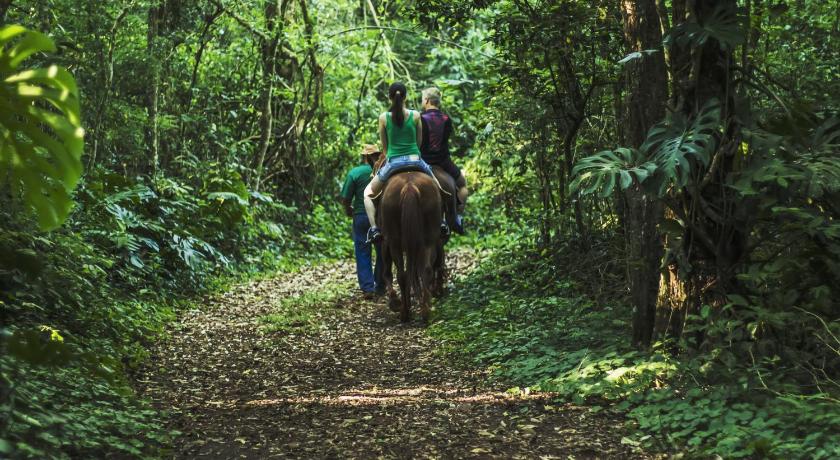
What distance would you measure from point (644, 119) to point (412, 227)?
3654mm

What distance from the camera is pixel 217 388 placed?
6.62 m

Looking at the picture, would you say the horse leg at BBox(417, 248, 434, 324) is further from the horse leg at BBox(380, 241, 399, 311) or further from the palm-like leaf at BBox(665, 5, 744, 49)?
the palm-like leaf at BBox(665, 5, 744, 49)

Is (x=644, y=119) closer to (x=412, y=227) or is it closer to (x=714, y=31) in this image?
(x=714, y=31)

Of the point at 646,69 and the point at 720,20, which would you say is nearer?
the point at 720,20

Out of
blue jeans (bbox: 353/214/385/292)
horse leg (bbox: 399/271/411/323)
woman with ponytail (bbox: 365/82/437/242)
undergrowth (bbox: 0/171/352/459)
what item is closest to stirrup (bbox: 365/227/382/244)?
woman with ponytail (bbox: 365/82/437/242)

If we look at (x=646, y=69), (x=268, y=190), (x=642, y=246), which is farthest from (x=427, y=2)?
(x=268, y=190)

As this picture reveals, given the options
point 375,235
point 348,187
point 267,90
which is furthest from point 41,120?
point 267,90

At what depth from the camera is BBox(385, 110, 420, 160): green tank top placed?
9859mm

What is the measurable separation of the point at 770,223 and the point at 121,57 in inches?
348

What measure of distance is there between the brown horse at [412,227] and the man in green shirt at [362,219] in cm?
178

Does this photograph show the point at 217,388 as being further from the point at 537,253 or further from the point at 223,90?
the point at 223,90

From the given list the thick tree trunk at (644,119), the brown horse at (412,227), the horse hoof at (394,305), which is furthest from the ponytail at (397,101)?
the thick tree trunk at (644,119)

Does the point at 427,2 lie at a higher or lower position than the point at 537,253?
higher

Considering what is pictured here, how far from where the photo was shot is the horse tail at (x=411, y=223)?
932 centimetres
